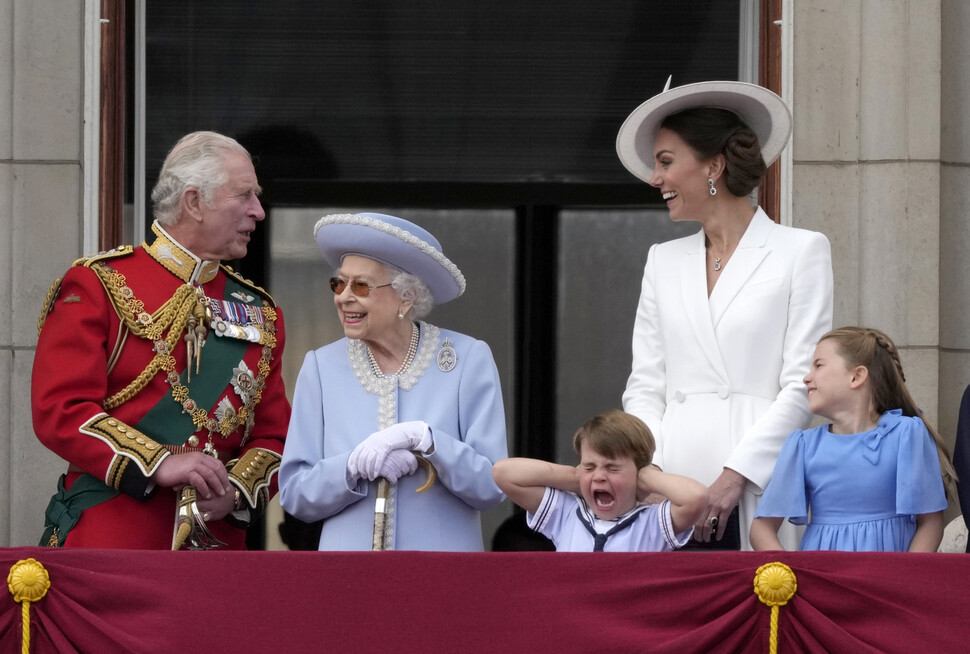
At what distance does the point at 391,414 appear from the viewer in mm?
3619

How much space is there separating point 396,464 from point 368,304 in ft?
1.39

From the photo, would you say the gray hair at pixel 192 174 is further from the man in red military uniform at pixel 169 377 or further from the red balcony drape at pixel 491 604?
the red balcony drape at pixel 491 604

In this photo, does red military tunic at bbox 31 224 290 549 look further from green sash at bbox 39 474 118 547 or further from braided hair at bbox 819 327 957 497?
braided hair at bbox 819 327 957 497

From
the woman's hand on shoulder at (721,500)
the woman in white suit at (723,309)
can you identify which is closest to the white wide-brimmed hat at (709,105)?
→ the woman in white suit at (723,309)

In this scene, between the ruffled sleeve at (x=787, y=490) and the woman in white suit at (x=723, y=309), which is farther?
the woman in white suit at (x=723, y=309)

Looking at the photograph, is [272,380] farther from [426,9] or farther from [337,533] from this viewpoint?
[426,9]

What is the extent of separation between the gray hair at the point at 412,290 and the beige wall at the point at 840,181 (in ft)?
6.21

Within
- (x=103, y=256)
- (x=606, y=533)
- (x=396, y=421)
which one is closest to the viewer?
(x=606, y=533)

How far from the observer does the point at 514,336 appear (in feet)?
23.1

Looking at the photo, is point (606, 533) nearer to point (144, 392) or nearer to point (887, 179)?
point (144, 392)

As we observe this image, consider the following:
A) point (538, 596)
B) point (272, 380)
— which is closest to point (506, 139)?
point (272, 380)

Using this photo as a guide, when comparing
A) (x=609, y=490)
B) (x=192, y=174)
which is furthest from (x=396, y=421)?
(x=192, y=174)

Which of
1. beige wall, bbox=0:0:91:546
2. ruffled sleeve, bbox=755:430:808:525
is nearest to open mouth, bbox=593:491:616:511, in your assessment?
ruffled sleeve, bbox=755:430:808:525

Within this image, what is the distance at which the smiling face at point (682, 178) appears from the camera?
12.7 feet
